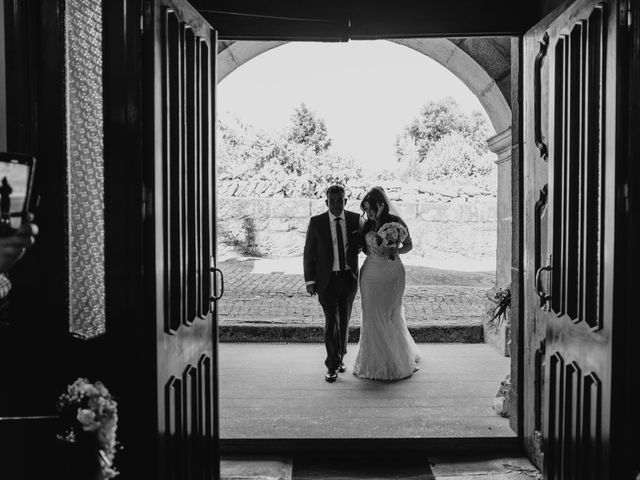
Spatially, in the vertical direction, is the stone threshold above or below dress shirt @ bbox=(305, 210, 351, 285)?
below

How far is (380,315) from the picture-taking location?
6316mm

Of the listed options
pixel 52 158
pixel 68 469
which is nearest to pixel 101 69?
pixel 52 158

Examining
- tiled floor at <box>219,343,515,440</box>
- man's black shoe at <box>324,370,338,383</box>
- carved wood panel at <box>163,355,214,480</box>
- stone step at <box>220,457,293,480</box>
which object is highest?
carved wood panel at <box>163,355,214,480</box>

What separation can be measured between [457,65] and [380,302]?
2720 millimetres

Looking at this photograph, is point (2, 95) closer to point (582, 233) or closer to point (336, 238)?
point (582, 233)

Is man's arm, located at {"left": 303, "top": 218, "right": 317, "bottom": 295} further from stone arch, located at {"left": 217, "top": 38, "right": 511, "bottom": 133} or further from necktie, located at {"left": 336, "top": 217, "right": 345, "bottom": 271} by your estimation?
stone arch, located at {"left": 217, "top": 38, "right": 511, "bottom": 133}

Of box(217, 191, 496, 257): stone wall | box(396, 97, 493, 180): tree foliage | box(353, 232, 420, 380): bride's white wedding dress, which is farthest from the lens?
box(396, 97, 493, 180): tree foliage

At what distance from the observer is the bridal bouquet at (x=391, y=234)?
6.23m

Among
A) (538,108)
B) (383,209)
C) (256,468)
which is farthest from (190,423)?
(383,209)

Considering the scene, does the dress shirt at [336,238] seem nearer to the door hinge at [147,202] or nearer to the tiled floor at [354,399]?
the tiled floor at [354,399]

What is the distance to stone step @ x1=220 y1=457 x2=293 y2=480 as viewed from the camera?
3926mm

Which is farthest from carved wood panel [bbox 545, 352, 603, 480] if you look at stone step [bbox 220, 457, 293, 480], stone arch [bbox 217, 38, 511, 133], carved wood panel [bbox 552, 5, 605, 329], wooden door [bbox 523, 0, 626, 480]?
stone arch [bbox 217, 38, 511, 133]

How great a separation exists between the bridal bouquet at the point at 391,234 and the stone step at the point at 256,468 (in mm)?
2677

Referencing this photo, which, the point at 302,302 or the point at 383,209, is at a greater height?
the point at 383,209
